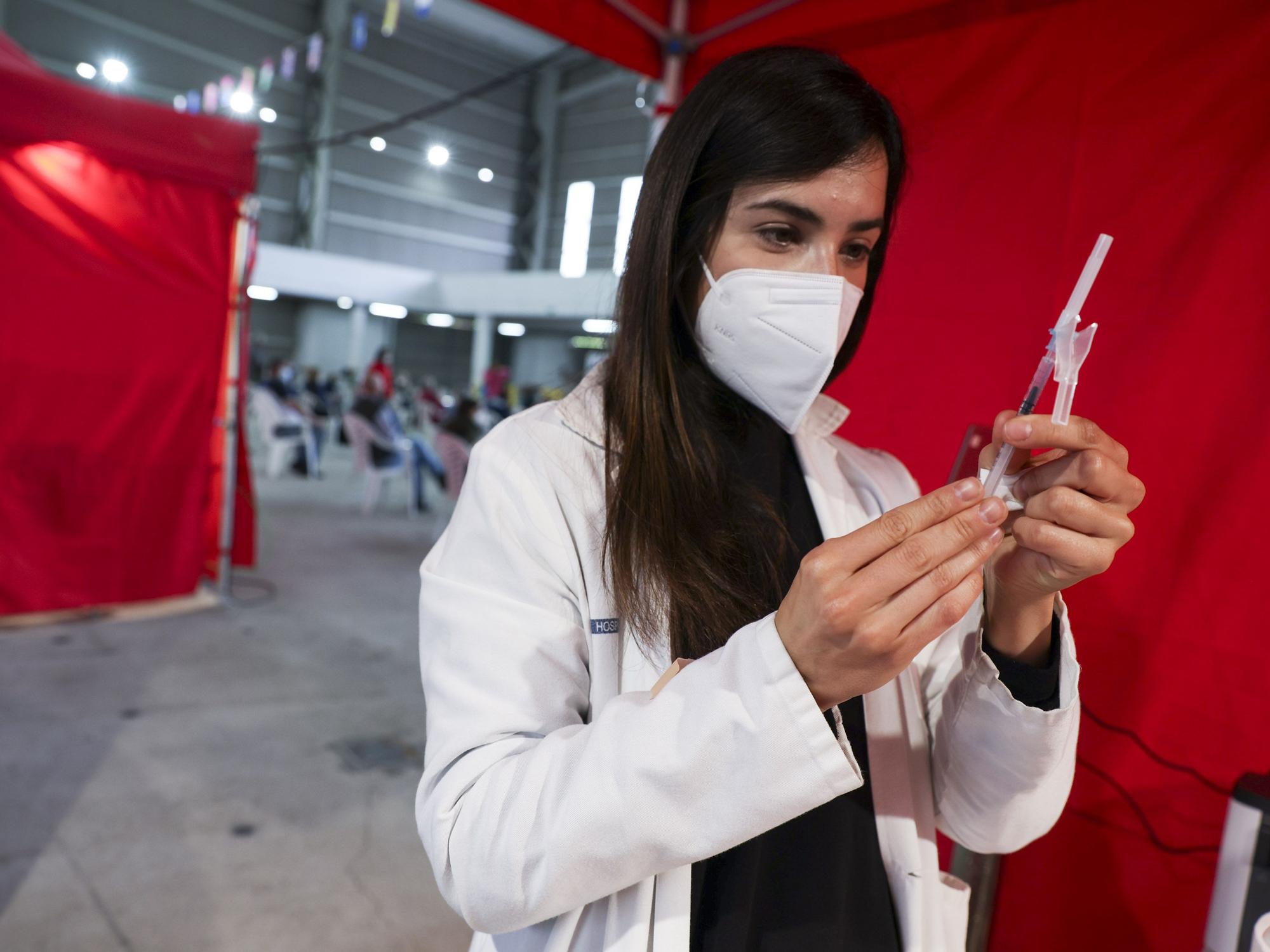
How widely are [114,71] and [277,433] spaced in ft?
34.2

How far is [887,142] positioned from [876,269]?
0.19 meters

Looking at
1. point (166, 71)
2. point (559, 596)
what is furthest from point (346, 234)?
point (559, 596)

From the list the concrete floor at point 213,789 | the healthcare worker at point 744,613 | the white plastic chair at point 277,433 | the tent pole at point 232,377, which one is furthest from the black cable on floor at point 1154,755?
the white plastic chair at point 277,433

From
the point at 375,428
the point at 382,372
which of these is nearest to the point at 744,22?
the point at 375,428

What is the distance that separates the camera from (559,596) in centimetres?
84

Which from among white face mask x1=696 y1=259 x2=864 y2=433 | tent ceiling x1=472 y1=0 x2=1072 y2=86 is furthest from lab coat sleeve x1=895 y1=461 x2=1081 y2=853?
tent ceiling x1=472 y1=0 x2=1072 y2=86

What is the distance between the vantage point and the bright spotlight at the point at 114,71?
14.7m

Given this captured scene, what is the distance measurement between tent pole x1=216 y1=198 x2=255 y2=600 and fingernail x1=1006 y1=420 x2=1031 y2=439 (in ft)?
14.0

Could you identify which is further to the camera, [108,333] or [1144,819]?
[108,333]

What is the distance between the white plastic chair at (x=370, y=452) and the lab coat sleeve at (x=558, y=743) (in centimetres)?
690

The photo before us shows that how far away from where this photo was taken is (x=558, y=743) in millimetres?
708

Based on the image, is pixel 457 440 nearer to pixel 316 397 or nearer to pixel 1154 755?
pixel 316 397

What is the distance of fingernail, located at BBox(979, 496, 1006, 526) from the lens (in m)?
0.65

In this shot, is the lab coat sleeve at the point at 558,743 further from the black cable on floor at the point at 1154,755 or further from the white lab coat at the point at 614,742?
the black cable on floor at the point at 1154,755
